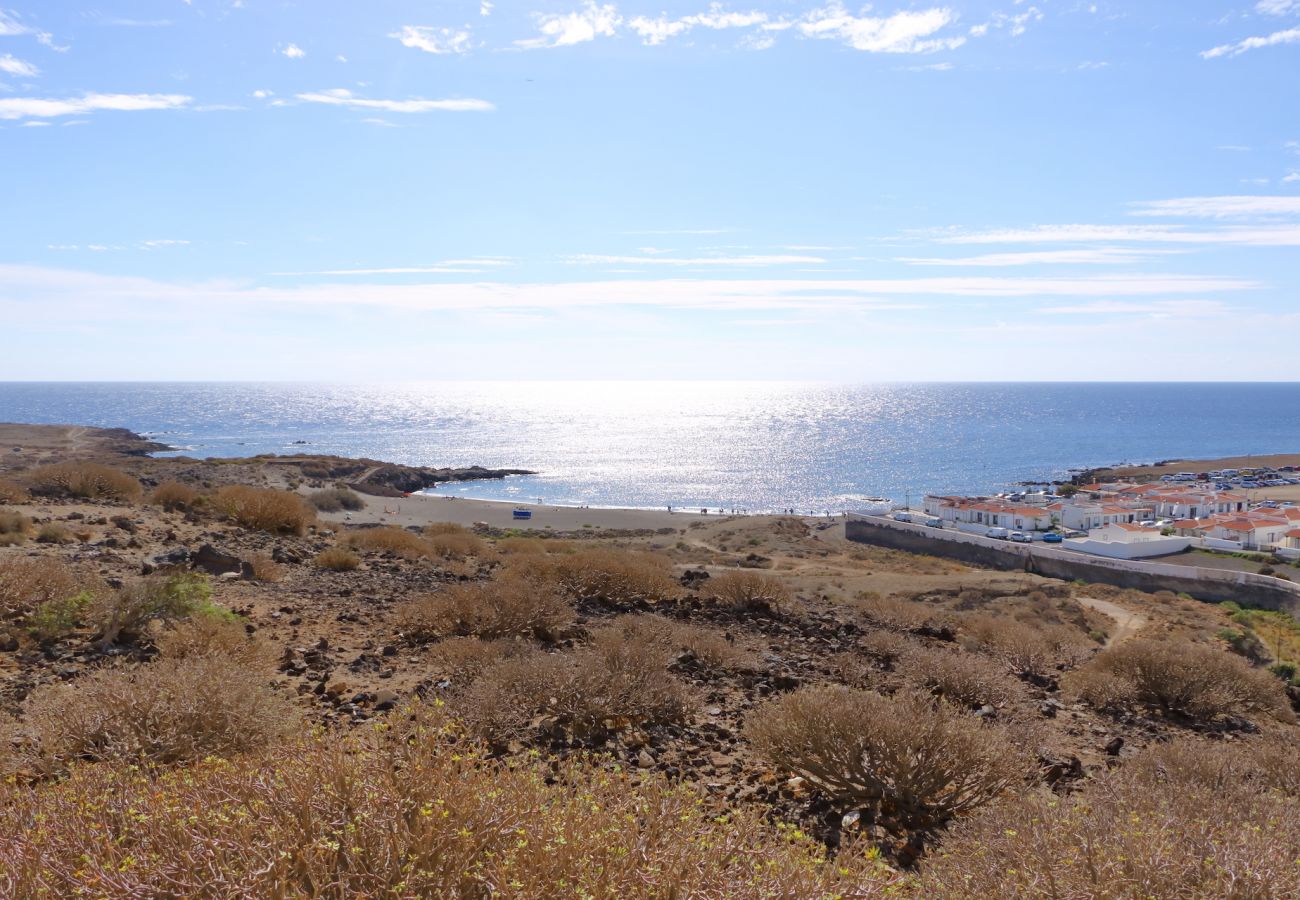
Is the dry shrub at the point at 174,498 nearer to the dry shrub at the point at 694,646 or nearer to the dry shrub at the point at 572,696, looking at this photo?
the dry shrub at the point at 694,646

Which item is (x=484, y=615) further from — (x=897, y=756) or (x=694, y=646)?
(x=897, y=756)

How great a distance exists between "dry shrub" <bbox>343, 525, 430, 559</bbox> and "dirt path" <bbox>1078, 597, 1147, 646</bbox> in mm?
16968

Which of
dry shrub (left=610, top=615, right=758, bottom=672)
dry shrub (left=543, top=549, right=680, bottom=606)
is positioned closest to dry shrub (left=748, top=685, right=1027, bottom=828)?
dry shrub (left=610, top=615, right=758, bottom=672)

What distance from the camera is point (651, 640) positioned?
383 inches

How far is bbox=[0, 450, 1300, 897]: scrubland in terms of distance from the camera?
3.32 meters

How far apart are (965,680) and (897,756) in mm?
3628

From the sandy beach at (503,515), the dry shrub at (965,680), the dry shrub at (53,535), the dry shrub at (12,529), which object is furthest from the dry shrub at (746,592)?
the sandy beach at (503,515)

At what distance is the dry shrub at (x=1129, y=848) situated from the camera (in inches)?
134

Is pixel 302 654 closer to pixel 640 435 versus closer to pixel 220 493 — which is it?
pixel 220 493

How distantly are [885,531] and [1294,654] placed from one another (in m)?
34.5

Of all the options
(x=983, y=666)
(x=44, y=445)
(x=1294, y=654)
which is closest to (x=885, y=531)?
(x=1294, y=654)

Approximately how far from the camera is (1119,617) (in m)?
25.9

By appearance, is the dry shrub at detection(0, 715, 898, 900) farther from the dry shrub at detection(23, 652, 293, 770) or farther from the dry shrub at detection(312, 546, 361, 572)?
the dry shrub at detection(312, 546, 361, 572)

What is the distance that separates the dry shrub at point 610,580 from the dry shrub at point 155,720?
8796 millimetres
